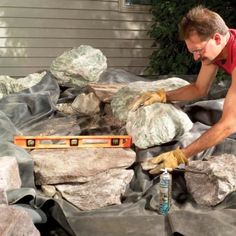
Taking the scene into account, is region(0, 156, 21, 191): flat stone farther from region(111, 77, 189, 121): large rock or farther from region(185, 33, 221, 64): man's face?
region(185, 33, 221, 64): man's face

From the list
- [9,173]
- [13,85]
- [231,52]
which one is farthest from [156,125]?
[13,85]

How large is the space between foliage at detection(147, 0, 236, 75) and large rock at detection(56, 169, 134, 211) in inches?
143

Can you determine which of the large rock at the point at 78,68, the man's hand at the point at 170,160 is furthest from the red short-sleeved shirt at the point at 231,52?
the large rock at the point at 78,68

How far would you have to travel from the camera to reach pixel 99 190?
2885 mm

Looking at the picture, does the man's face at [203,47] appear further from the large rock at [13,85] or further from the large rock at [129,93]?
the large rock at [13,85]

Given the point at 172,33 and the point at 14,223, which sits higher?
the point at 172,33

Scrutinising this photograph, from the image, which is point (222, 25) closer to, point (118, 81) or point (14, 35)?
point (118, 81)

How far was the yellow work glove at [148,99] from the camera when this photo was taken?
3273mm

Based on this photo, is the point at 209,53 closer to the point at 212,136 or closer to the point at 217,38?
the point at 217,38

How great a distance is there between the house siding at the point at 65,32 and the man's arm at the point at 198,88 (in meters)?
3.54

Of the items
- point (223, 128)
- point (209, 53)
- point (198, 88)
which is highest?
point (209, 53)

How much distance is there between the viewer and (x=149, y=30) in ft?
22.4

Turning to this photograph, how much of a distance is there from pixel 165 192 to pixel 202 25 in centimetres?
108

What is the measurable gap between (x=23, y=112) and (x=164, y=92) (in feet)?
4.59
